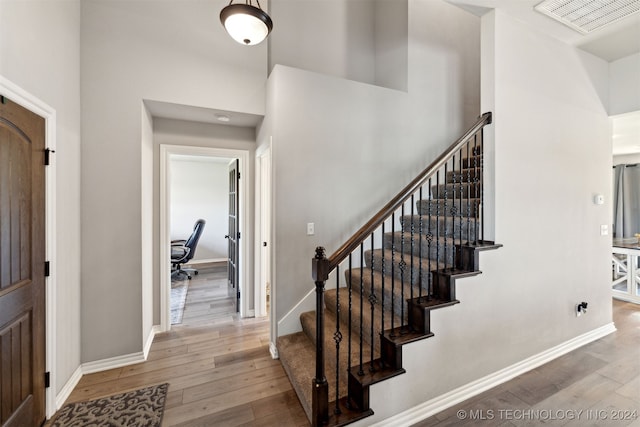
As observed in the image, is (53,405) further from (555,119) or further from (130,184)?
(555,119)

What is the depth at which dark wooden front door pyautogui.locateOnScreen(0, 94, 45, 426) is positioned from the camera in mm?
1509

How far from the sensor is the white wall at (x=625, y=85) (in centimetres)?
296

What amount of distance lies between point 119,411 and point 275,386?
112cm

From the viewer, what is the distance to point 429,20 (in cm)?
336

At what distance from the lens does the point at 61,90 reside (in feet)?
6.66

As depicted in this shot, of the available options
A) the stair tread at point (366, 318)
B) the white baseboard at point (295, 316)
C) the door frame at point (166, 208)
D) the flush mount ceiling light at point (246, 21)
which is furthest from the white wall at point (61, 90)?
the stair tread at point (366, 318)

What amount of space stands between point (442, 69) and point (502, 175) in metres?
1.87

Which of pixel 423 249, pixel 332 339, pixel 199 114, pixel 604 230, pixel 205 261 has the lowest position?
pixel 205 261

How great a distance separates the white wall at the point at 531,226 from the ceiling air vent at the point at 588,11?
204 mm

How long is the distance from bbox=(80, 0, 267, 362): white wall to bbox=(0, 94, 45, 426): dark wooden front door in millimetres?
559

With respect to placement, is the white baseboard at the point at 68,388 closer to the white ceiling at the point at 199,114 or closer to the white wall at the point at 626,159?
the white ceiling at the point at 199,114

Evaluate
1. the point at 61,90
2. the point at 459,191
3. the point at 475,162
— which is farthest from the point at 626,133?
the point at 61,90

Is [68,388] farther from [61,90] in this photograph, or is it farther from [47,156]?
[61,90]

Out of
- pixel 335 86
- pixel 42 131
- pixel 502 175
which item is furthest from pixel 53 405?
pixel 502 175
